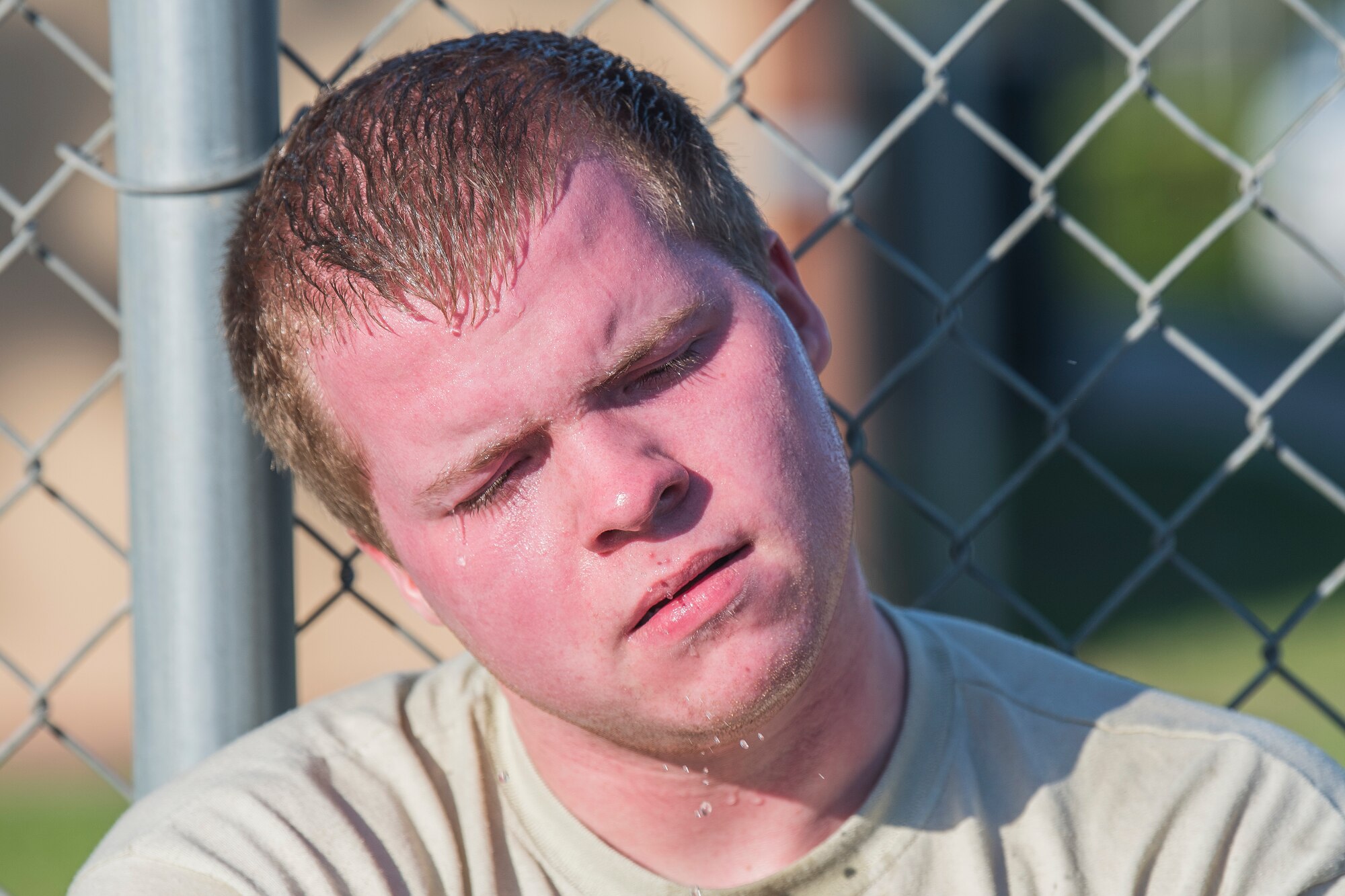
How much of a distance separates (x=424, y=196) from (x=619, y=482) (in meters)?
0.36

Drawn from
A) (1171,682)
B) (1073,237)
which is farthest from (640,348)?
(1171,682)

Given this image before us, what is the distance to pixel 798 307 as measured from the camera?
166 centimetres

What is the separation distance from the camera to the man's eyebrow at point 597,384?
4.42 feet

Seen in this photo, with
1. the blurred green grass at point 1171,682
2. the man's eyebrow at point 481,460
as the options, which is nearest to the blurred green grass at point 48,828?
the blurred green grass at point 1171,682

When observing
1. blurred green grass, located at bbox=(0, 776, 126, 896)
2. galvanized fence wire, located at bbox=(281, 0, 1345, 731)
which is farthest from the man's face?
blurred green grass, located at bbox=(0, 776, 126, 896)

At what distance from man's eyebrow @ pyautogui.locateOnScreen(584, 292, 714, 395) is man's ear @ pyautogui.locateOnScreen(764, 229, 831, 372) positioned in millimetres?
286

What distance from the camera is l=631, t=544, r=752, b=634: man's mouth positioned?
135cm

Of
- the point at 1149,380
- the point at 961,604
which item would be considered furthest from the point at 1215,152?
the point at 1149,380

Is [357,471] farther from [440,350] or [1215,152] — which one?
[1215,152]

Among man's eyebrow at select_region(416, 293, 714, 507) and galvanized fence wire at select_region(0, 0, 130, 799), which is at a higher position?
man's eyebrow at select_region(416, 293, 714, 507)

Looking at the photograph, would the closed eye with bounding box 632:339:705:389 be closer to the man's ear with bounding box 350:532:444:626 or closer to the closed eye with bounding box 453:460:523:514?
the closed eye with bounding box 453:460:523:514

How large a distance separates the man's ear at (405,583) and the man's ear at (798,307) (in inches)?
21.7

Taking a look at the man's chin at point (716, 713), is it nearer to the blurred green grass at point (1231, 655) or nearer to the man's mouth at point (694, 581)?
the man's mouth at point (694, 581)

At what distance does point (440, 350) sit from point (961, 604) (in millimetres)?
5328
